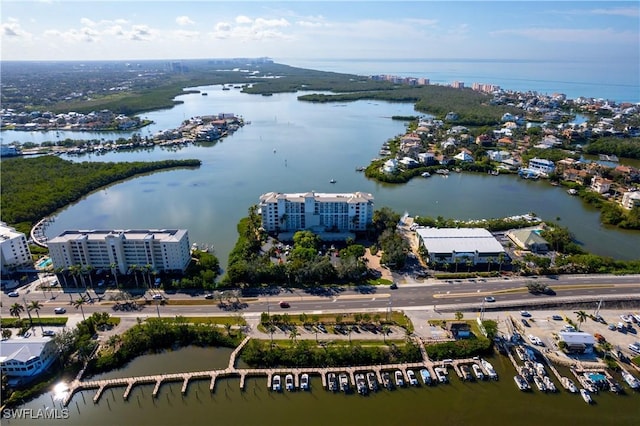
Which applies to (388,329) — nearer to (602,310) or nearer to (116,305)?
(602,310)

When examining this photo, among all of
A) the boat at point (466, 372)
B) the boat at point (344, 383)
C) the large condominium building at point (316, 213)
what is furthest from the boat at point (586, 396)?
the large condominium building at point (316, 213)

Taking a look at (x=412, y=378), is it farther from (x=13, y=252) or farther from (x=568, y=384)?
(x=13, y=252)

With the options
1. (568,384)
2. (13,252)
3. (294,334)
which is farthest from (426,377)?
(13,252)

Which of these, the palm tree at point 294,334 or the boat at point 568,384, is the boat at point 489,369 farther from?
the palm tree at point 294,334

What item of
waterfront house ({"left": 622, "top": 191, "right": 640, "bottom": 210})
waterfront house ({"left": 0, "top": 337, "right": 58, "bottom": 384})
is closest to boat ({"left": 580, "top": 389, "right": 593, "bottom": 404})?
waterfront house ({"left": 0, "top": 337, "right": 58, "bottom": 384})

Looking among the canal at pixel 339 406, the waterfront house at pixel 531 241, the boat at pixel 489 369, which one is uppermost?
the waterfront house at pixel 531 241

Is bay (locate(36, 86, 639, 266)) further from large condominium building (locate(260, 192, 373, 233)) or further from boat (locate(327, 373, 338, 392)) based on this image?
boat (locate(327, 373, 338, 392))
